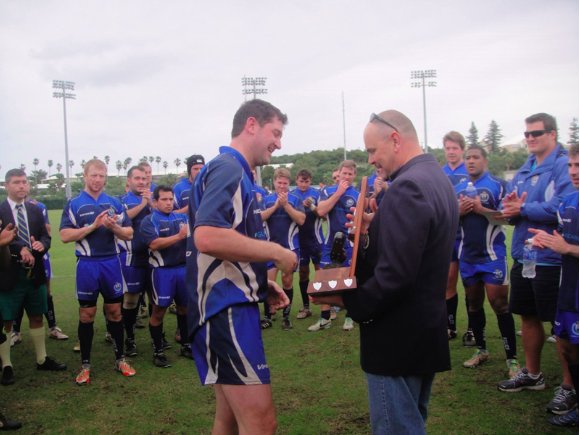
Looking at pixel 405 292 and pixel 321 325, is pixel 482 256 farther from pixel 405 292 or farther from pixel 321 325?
pixel 405 292

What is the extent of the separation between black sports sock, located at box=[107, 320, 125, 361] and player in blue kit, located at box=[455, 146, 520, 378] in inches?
165

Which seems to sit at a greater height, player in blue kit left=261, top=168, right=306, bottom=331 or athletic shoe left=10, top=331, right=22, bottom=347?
player in blue kit left=261, top=168, right=306, bottom=331

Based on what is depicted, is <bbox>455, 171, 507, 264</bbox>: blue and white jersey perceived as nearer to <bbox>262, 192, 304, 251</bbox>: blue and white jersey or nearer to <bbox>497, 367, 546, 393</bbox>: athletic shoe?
<bbox>497, 367, 546, 393</bbox>: athletic shoe

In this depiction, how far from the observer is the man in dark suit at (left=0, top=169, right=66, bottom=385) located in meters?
5.52

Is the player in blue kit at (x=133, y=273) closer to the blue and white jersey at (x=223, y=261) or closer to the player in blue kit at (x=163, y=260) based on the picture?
the player in blue kit at (x=163, y=260)

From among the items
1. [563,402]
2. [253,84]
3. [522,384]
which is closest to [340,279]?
[563,402]

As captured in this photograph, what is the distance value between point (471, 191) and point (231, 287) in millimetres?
3922

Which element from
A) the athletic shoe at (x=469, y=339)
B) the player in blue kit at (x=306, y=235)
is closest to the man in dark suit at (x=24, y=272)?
the player in blue kit at (x=306, y=235)

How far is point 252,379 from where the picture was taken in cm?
244

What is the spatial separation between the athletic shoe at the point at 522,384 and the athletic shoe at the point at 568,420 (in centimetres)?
73

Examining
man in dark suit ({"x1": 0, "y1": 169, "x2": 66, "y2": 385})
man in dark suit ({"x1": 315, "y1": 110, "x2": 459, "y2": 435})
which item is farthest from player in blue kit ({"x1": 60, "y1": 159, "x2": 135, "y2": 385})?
man in dark suit ({"x1": 315, "y1": 110, "x2": 459, "y2": 435})

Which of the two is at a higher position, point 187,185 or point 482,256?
point 187,185

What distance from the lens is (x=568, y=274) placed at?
12.1ft

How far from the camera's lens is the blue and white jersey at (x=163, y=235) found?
19.6ft
